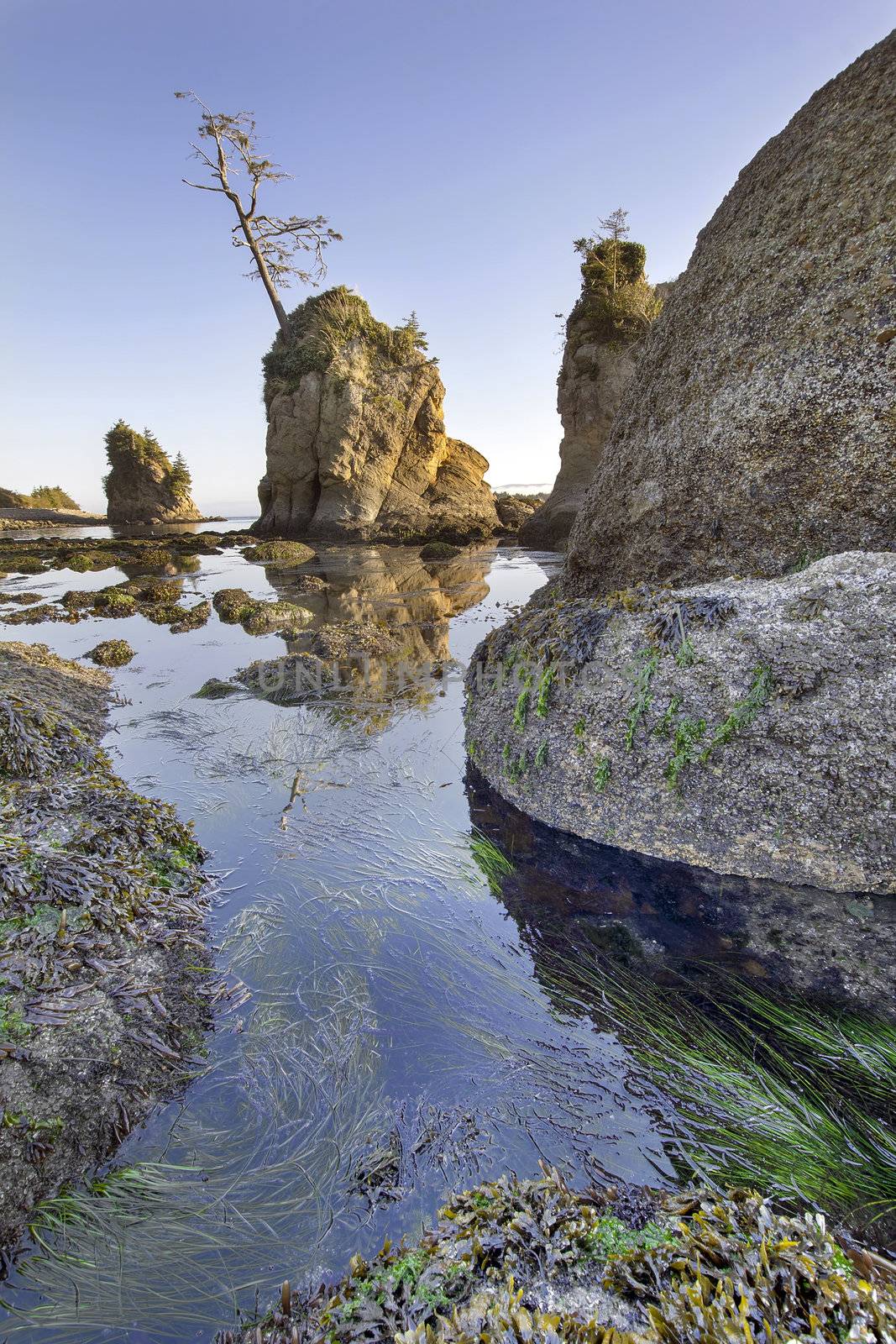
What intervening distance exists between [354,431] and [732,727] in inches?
985

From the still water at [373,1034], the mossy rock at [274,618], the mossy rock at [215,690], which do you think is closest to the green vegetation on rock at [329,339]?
the mossy rock at [274,618]

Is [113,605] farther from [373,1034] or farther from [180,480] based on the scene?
[180,480]

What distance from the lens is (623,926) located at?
3896 mm

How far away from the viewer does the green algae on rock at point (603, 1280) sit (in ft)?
5.33

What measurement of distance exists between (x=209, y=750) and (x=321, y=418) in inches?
914

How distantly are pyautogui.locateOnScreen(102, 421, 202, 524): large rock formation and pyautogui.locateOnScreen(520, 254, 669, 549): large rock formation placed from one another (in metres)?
32.4

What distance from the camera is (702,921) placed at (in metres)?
3.91

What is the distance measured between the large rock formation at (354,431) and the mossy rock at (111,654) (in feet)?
55.1

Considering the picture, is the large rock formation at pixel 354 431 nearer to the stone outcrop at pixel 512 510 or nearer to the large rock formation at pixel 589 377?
the stone outcrop at pixel 512 510

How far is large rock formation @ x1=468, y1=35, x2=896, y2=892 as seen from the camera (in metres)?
4.15

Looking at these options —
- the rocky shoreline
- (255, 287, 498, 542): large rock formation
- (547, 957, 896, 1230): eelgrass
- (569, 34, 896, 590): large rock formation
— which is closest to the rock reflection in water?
(547, 957, 896, 1230): eelgrass

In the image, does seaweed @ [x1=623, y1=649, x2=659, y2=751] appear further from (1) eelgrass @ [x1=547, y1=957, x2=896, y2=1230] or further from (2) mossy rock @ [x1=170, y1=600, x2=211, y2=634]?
(2) mossy rock @ [x1=170, y1=600, x2=211, y2=634]

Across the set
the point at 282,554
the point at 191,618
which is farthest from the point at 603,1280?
the point at 282,554

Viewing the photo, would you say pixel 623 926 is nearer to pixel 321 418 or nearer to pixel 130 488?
pixel 321 418
